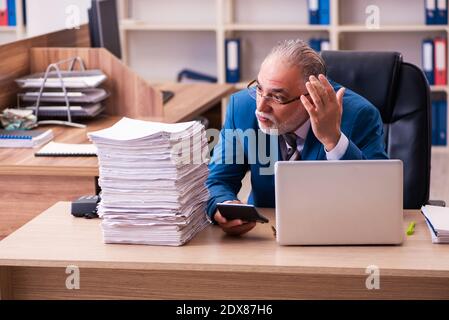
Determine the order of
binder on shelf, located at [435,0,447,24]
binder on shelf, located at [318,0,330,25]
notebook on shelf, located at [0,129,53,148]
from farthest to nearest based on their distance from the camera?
binder on shelf, located at [318,0,330,25] → binder on shelf, located at [435,0,447,24] → notebook on shelf, located at [0,129,53,148]

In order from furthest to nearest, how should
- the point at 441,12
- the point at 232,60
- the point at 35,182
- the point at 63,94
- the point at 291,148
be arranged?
the point at 232,60 → the point at 441,12 → the point at 63,94 → the point at 35,182 → the point at 291,148

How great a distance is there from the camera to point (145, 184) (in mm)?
2125

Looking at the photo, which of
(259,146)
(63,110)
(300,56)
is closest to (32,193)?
(63,110)

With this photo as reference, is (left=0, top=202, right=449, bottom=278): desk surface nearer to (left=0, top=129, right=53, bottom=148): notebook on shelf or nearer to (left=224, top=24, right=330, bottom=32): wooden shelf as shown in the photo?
(left=0, top=129, right=53, bottom=148): notebook on shelf

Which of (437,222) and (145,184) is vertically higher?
(145,184)

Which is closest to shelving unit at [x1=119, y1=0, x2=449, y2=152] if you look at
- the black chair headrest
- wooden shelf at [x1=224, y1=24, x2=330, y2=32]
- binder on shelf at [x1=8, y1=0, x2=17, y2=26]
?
wooden shelf at [x1=224, y1=24, x2=330, y2=32]

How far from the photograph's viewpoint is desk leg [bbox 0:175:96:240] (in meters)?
3.02

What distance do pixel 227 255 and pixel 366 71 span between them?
107 centimetres

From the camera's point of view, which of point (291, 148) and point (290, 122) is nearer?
point (290, 122)

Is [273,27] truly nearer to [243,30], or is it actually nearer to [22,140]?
[243,30]

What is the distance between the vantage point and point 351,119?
2512 mm

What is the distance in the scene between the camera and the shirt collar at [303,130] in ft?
7.96

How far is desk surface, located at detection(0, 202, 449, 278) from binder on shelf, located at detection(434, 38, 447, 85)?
12.7 ft

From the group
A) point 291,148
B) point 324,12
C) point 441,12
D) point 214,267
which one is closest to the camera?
point 214,267
